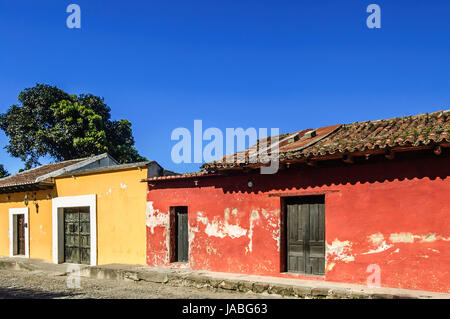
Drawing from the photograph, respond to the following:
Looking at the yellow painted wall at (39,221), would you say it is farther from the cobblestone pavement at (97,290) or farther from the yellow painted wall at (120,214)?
the cobblestone pavement at (97,290)

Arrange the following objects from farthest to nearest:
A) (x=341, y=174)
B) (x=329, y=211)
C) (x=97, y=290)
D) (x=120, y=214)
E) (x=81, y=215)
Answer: (x=81, y=215)
(x=120, y=214)
(x=97, y=290)
(x=329, y=211)
(x=341, y=174)

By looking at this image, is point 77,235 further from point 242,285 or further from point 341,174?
point 341,174

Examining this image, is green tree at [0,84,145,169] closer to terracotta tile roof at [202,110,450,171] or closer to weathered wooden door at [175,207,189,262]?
weathered wooden door at [175,207,189,262]

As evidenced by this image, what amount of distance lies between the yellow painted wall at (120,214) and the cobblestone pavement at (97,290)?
1.42 meters

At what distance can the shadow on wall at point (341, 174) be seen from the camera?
7.79 m

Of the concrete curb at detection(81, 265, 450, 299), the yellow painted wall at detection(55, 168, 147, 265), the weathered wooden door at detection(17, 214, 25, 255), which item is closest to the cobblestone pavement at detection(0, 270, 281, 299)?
the concrete curb at detection(81, 265, 450, 299)

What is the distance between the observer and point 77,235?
14875 mm

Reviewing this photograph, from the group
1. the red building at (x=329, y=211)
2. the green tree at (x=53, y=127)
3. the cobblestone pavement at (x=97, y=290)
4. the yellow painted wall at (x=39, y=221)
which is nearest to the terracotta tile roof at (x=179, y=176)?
the red building at (x=329, y=211)

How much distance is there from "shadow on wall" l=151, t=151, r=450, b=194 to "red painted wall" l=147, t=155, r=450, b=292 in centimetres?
2

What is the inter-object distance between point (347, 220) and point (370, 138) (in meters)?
1.76

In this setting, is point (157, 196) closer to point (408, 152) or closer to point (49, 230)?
point (49, 230)

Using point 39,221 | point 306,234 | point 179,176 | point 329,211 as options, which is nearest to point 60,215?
point 39,221
